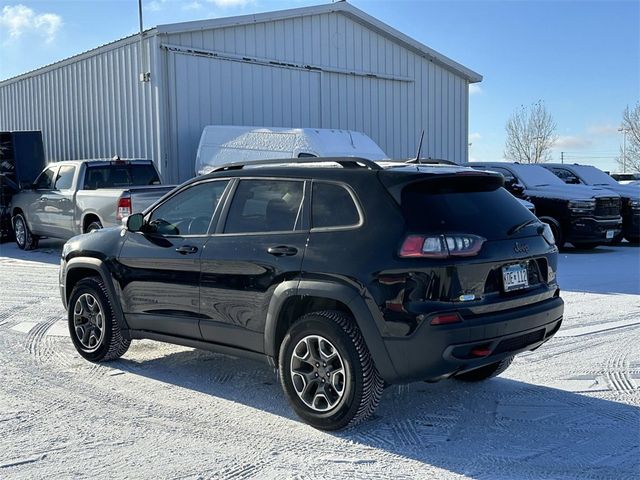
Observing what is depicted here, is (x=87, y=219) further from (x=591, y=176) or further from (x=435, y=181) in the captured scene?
(x=591, y=176)

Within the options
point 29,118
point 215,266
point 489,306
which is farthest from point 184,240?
point 29,118

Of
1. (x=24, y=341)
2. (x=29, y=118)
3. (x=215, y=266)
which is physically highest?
(x=29, y=118)

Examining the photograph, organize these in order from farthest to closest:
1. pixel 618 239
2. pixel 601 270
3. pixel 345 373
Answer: pixel 618 239
pixel 601 270
pixel 345 373

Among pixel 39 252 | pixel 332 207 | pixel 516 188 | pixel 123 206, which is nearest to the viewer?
pixel 332 207

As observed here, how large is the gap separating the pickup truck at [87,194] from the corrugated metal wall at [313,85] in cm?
336

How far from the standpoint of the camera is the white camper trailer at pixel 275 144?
13.5 metres

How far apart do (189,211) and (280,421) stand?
72.7 inches

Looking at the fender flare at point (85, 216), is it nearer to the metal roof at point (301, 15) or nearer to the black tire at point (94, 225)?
the black tire at point (94, 225)

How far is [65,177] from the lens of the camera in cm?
1348

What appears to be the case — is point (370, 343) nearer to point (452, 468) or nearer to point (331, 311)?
point (331, 311)

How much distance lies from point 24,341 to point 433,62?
18.7 m

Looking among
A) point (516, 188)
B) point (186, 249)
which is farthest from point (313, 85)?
point (186, 249)

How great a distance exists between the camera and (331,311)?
14.6 ft

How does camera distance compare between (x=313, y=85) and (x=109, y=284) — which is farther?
(x=313, y=85)
